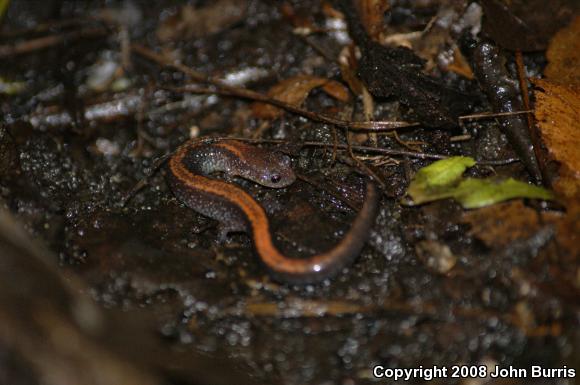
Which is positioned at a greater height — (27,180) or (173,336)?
(27,180)

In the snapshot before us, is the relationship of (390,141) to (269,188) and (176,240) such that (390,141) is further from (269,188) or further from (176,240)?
(176,240)

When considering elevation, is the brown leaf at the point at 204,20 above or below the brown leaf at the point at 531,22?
above

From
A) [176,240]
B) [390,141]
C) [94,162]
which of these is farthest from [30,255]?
[390,141]

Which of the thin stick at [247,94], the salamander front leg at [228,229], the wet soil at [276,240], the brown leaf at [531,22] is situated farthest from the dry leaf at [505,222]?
the salamander front leg at [228,229]

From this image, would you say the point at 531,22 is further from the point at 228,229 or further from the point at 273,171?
the point at 228,229

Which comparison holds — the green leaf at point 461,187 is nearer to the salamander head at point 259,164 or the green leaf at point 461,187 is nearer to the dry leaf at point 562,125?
the dry leaf at point 562,125

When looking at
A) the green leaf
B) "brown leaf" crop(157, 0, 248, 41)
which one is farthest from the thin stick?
the green leaf
